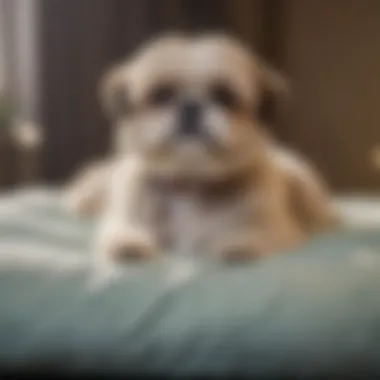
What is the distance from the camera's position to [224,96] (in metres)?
0.85

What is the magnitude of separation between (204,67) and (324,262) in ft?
0.81

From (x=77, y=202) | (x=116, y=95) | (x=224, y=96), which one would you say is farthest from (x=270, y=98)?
(x=77, y=202)

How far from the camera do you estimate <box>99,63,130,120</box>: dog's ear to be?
887 millimetres

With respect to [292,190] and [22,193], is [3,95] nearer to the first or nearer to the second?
[22,193]

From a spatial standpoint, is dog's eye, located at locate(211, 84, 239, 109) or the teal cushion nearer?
the teal cushion

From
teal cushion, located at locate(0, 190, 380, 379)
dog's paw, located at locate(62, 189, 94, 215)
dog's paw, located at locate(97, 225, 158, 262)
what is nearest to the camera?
teal cushion, located at locate(0, 190, 380, 379)

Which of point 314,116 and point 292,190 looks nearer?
point 292,190

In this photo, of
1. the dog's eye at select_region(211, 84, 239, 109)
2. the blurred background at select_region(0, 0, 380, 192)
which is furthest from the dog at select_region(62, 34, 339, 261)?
the blurred background at select_region(0, 0, 380, 192)

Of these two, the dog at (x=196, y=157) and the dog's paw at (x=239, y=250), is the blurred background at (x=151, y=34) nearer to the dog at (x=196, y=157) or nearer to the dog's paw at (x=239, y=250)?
the dog at (x=196, y=157)

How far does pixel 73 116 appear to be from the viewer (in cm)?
108

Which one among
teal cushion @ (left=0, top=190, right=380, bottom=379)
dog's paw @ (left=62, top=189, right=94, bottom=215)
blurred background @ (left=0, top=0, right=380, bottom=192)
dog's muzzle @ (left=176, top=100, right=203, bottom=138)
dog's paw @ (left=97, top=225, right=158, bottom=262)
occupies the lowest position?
teal cushion @ (left=0, top=190, right=380, bottom=379)

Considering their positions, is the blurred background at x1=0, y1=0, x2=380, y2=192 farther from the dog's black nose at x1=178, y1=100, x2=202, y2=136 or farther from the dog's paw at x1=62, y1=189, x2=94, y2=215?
the dog's black nose at x1=178, y1=100, x2=202, y2=136

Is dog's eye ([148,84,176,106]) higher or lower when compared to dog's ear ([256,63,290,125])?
lower

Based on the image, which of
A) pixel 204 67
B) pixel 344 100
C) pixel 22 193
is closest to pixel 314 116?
pixel 344 100
